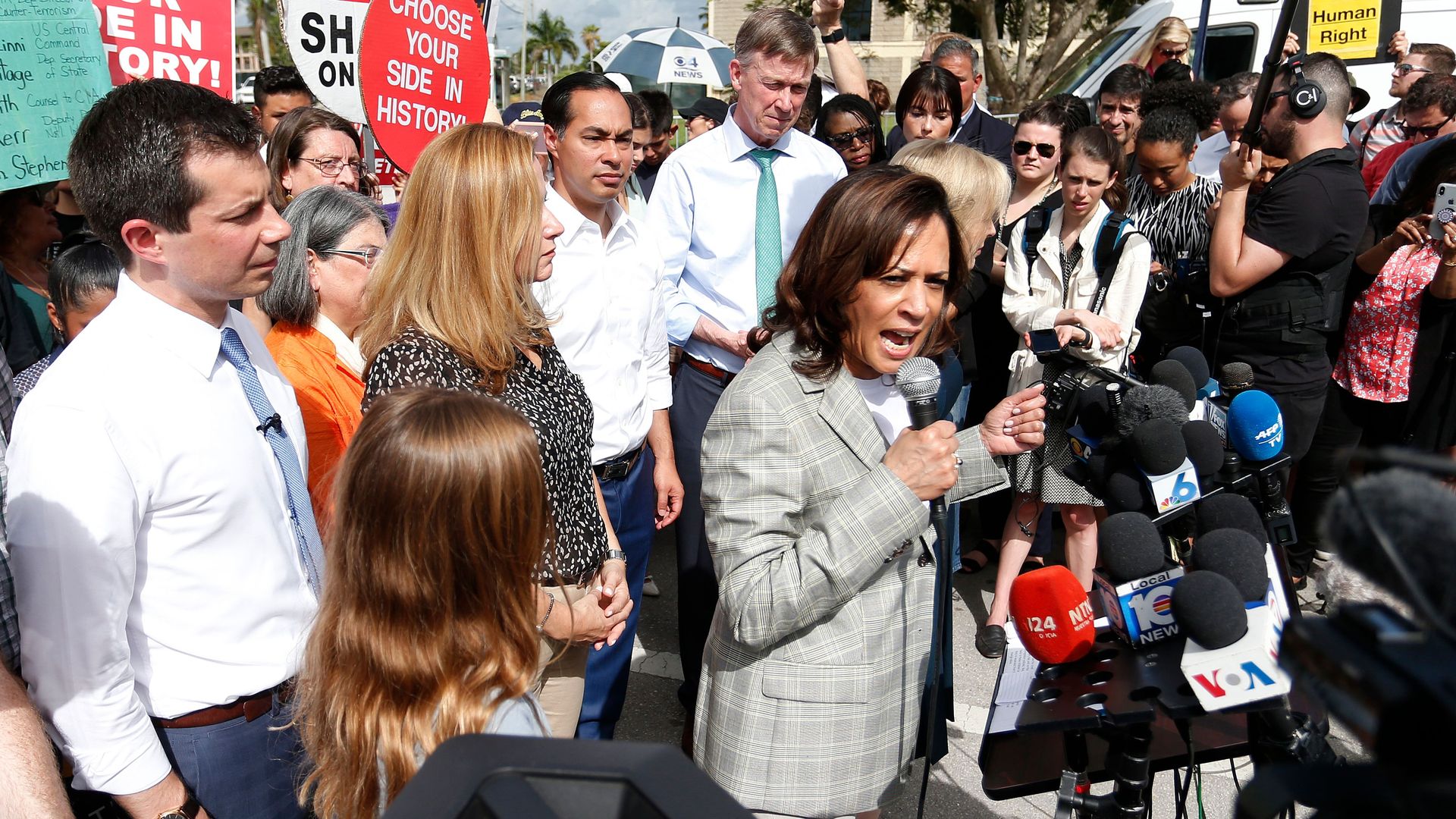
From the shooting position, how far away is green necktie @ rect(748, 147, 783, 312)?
392cm

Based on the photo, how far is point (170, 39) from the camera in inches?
139

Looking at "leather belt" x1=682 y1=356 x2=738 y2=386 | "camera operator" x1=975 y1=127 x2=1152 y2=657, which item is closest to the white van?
"camera operator" x1=975 y1=127 x2=1152 y2=657

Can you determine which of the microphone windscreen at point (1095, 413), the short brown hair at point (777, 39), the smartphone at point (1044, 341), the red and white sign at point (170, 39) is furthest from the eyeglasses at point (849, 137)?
the microphone windscreen at point (1095, 413)

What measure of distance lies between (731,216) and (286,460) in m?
2.33

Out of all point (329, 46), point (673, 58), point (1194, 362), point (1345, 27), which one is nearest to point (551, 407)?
point (1194, 362)

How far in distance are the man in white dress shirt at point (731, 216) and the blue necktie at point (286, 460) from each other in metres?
1.88

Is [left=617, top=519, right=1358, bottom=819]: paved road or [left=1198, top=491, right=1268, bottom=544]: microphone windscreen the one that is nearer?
[left=1198, top=491, right=1268, bottom=544]: microphone windscreen

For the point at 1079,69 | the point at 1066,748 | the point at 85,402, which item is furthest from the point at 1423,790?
the point at 1079,69

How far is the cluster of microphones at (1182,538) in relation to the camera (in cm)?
161

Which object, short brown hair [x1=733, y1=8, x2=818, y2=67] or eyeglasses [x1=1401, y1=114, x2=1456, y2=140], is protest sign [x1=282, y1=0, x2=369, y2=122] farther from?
eyeglasses [x1=1401, y1=114, x2=1456, y2=140]

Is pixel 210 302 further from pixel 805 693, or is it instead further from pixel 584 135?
pixel 584 135

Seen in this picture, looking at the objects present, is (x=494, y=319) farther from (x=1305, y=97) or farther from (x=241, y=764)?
(x=1305, y=97)

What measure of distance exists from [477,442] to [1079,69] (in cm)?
1167

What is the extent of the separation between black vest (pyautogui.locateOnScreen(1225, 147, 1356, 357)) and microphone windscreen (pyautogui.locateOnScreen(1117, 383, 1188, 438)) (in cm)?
247
